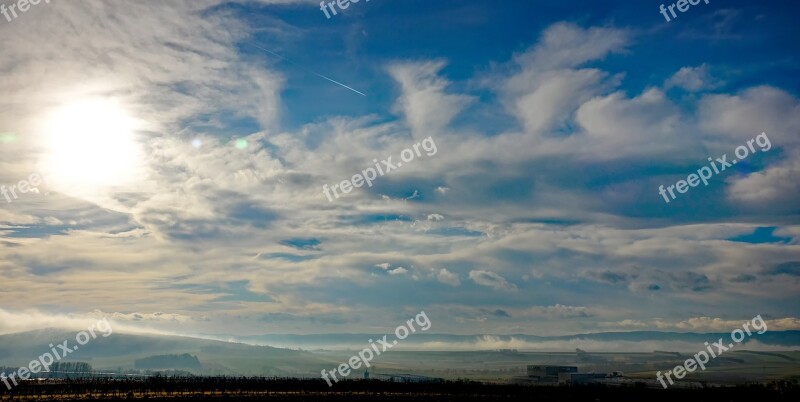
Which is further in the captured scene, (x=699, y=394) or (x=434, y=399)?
(x=699, y=394)

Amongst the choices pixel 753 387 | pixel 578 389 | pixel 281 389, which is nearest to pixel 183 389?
pixel 281 389

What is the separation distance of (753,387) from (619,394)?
125 feet

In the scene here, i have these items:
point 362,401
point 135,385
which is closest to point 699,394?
point 362,401

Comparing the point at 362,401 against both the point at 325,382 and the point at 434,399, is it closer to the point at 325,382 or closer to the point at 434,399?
the point at 434,399

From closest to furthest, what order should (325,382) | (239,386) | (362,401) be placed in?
1. (362,401)
2. (239,386)
3. (325,382)

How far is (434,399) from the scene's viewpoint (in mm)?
81625

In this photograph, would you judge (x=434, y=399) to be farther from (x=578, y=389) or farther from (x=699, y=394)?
(x=699, y=394)

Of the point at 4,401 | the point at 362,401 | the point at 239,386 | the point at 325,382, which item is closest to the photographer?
the point at 4,401

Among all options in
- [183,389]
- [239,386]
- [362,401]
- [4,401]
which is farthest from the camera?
[239,386]

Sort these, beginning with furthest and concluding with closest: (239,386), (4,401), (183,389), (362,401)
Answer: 1. (239,386)
2. (183,389)
3. (362,401)
4. (4,401)

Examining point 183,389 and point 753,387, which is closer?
point 183,389

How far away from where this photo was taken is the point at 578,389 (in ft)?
341

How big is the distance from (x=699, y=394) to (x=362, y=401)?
66.4 meters

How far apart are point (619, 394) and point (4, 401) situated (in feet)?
297
